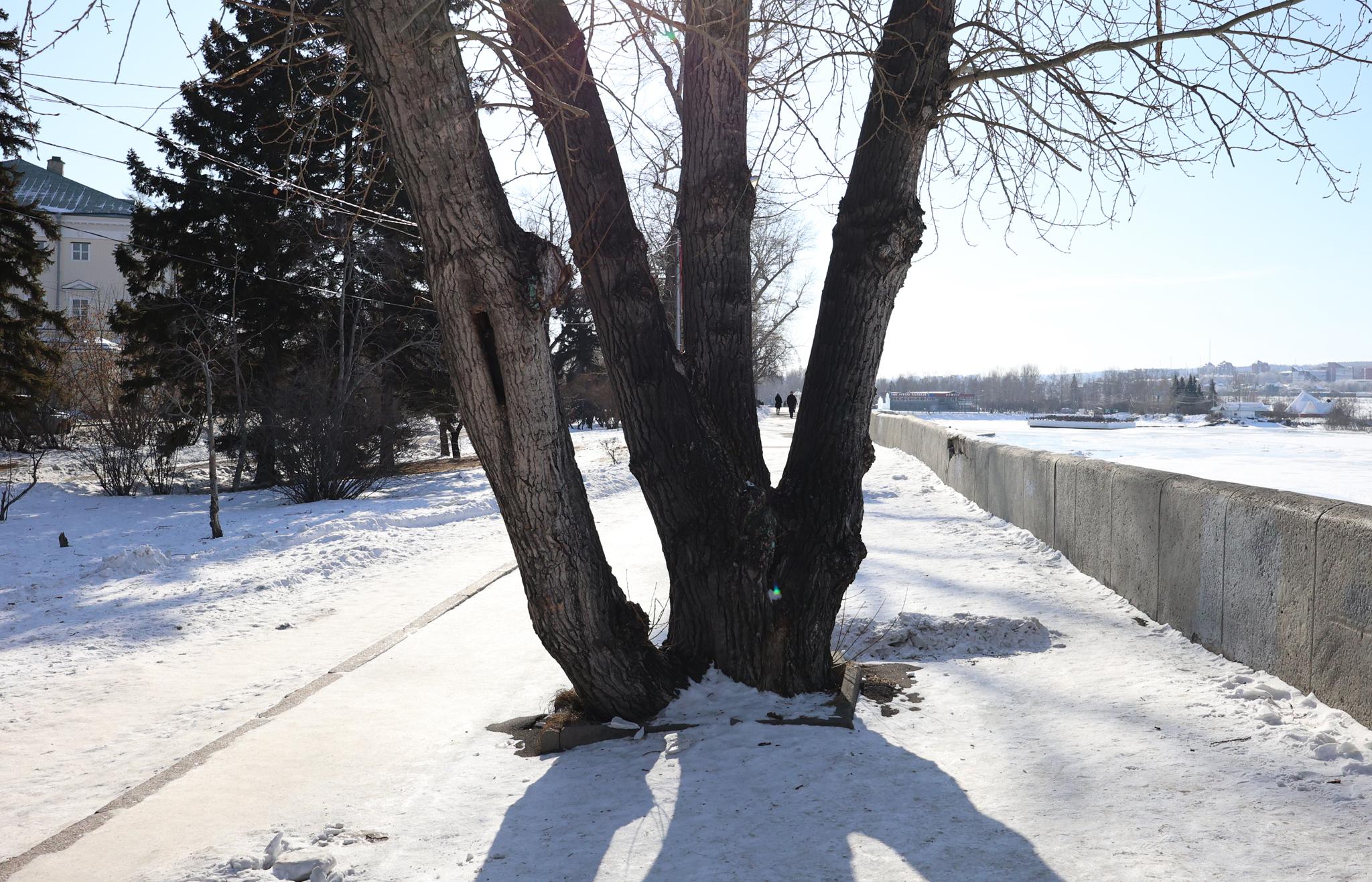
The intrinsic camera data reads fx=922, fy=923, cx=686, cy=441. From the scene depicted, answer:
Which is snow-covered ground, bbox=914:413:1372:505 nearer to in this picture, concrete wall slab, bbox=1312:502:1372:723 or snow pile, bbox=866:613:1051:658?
snow pile, bbox=866:613:1051:658

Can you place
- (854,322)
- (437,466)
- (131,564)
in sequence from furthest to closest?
(437,466) < (131,564) < (854,322)

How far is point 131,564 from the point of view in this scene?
32.0 feet

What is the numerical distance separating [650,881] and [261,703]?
3.50 m

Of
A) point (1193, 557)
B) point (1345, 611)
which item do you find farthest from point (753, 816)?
point (1193, 557)

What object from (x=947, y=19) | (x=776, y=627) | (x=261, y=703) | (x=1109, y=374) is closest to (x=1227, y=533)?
(x=776, y=627)

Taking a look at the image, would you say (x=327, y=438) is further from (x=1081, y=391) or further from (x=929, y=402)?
(x=1081, y=391)

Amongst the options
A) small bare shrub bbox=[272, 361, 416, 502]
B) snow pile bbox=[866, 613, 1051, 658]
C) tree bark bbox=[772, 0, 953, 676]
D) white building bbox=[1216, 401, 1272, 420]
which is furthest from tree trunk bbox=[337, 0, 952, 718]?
white building bbox=[1216, 401, 1272, 420]

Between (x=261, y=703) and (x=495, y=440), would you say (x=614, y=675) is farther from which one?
(x=261, y=703)

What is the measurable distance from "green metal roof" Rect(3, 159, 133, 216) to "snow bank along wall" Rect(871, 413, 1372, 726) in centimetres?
5710

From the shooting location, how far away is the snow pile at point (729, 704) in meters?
4.88

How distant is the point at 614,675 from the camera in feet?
15.9

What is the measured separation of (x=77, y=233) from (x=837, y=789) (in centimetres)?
6399

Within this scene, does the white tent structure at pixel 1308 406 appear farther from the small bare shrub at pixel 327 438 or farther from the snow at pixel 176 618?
the snow at pixel 176 618

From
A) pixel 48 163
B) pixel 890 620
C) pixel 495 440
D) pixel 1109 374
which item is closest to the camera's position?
pixel 495 440
